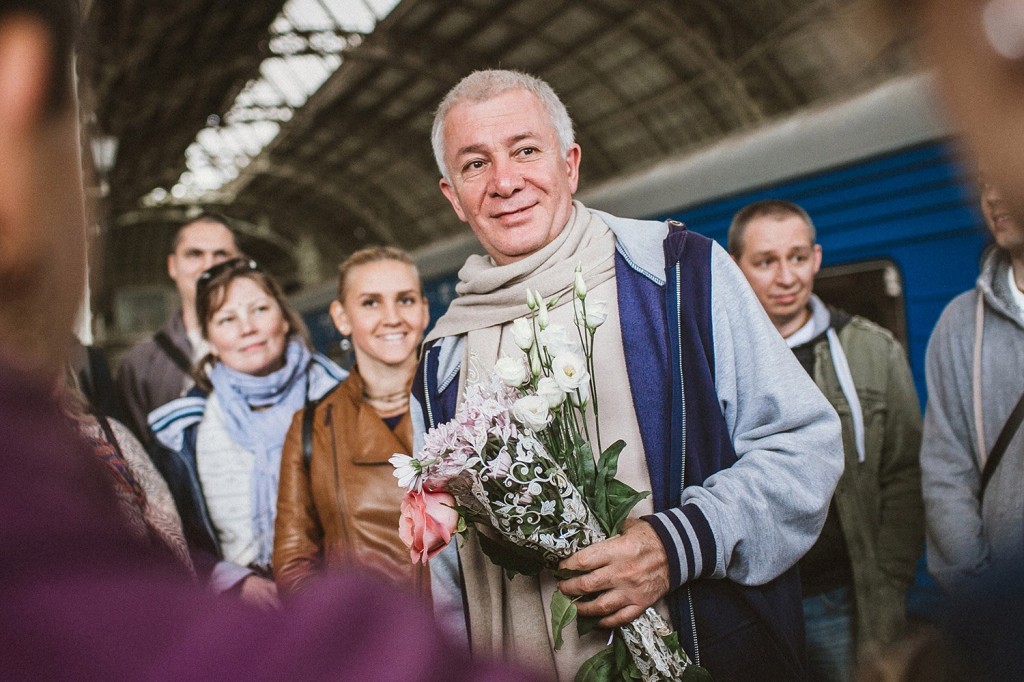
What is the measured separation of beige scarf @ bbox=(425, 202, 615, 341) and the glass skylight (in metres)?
9.02

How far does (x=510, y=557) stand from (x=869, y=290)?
7.33 ft

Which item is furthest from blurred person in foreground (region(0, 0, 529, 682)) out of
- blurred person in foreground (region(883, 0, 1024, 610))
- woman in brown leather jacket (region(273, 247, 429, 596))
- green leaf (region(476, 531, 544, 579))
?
woman in brown leather jacket (region(273, 247, 429, 596))

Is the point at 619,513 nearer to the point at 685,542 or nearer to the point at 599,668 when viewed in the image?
the point at 685,542

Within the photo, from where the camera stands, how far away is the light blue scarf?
9.83 feet

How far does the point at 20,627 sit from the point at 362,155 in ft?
54.3

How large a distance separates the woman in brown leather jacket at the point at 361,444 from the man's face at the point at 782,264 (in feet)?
4.54

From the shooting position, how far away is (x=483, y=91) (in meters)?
1.94

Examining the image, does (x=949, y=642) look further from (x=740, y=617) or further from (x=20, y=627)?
(x=740, y=617)

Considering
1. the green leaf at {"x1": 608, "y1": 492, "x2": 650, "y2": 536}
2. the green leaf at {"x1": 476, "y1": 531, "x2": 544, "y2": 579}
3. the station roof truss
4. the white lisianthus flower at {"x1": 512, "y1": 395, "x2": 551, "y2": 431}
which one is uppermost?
the station roof truss

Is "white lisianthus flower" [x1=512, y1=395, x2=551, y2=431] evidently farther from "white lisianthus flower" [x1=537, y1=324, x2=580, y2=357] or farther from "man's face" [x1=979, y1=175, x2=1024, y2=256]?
"man's face" [x1=979, y1=175, x2=1024, y2=256]

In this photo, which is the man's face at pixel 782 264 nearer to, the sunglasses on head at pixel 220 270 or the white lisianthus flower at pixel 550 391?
the white lisianthus flower at pixel 550 391

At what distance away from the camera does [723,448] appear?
1766mm

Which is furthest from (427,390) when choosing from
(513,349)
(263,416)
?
(263,416)

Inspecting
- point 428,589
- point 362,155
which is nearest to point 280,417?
point 428,589
